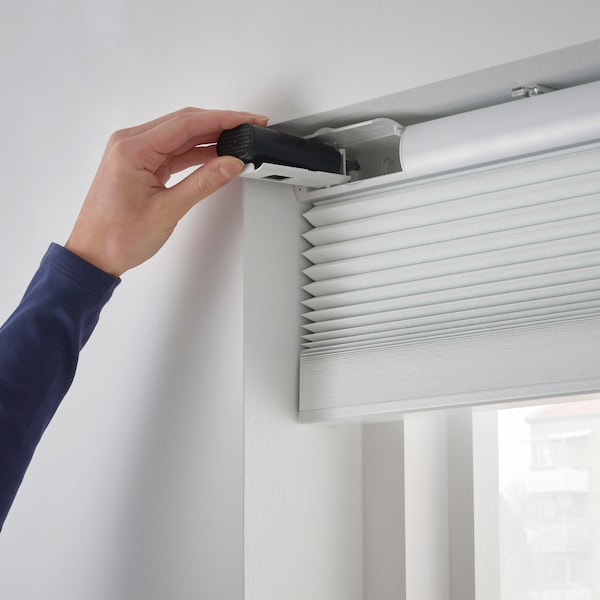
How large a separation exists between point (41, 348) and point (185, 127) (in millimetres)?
245

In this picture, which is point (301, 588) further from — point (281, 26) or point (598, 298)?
point (281, 26)

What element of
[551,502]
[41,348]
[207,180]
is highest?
[207,180]

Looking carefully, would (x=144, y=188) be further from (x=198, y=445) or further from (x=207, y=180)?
(x=198, y=445)

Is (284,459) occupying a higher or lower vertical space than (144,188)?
lower

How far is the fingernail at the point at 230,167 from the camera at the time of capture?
91 centimetres

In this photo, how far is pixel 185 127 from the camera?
0.93 meters

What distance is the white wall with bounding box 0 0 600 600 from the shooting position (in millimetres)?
890

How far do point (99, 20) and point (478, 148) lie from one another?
20.2 inches

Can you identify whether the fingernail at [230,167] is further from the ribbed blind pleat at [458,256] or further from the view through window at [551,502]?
the view through window at [551,502]

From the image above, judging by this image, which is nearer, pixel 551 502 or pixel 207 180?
pixel 207 180

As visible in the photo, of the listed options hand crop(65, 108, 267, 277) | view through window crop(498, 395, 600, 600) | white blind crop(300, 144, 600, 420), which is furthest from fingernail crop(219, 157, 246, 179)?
view through window crop(498, 395, 600, 600)

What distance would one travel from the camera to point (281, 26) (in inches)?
37.9

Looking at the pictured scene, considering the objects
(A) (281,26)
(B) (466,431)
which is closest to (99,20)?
(A) (281,26)

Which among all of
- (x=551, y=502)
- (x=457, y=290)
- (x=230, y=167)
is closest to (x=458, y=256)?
(x=457, y=290)
